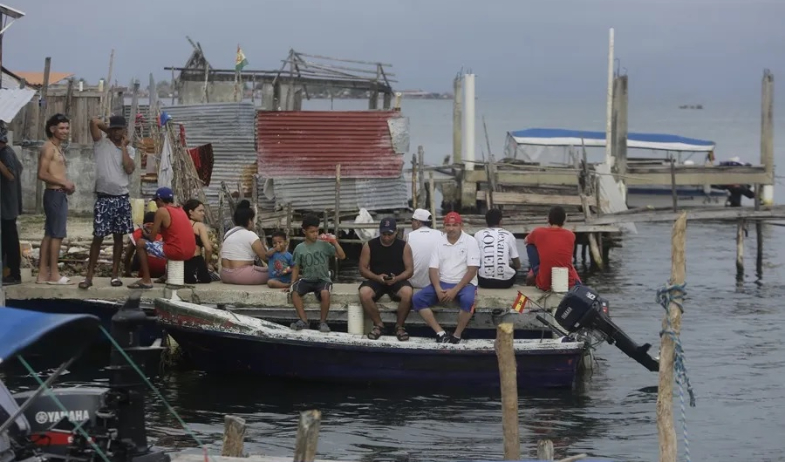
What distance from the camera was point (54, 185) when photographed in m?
15.4

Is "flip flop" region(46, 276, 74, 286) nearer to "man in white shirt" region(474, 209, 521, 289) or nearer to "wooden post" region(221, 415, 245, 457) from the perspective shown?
"man in white shirt" region(474, 209, 521, 289)

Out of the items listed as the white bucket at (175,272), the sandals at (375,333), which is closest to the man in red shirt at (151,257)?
the white bucket at (175,272)

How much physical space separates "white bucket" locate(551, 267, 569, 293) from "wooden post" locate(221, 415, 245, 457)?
6849 millimetres

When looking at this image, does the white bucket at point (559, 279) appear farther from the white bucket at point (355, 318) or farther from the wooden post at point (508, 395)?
the wooden post at point (508, 395)

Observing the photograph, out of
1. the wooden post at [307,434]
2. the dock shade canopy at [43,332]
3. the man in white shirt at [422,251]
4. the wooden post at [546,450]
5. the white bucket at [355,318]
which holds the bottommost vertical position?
Answer: the wooden post at [546,450]

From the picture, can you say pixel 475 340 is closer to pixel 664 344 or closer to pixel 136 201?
pixel 664 344

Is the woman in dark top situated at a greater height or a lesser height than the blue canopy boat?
lesser

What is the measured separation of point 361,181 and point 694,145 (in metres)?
21.3

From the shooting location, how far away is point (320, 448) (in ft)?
44.7

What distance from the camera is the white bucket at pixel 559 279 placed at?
15.9 m

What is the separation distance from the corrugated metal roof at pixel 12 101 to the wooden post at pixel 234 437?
6179mm

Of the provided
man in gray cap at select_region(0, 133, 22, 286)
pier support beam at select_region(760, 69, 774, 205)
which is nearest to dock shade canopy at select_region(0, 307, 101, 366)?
man in gray cap at select_region(0, 133, 22, 286)

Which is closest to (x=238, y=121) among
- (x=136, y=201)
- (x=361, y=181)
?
(x=361, y=181)

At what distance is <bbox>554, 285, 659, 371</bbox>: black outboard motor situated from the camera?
1469cm
